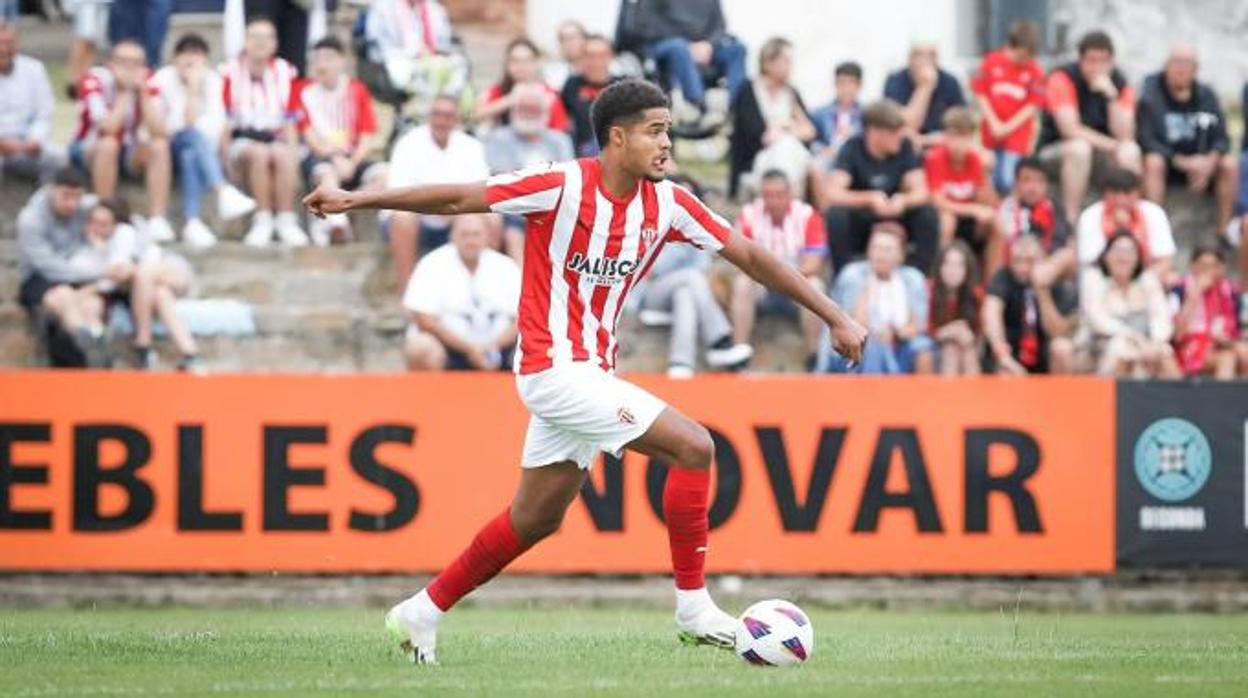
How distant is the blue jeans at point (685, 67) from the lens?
861 inches

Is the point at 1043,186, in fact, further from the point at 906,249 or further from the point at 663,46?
the point at 663,46

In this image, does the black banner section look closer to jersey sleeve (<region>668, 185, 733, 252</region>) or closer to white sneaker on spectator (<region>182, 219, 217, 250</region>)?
white sneaker on spectator (<region>182, 219, 217, 250</region>)

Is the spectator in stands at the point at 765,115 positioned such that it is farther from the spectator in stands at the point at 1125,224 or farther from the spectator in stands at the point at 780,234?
the spectator in stands at the point at 1125,224

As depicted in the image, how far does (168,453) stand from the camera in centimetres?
1769

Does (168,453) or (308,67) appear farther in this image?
(308,67)

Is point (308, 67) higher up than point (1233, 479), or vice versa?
point (308, 67)

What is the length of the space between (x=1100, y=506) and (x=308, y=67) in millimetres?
7719

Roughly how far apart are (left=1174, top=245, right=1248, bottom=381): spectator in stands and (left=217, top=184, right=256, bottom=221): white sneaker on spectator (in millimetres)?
7028

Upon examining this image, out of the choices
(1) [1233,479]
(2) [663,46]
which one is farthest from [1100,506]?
(2) [663,46]

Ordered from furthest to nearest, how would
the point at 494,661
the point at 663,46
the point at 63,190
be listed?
the point at 663,46, the point at 63,190, the point at 494,661

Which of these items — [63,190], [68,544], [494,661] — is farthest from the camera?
[63,190]

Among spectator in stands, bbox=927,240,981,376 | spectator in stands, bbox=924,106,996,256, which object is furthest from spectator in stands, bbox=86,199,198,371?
spectator in stands, bbox=924,106,996,256

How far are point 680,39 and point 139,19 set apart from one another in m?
4.39

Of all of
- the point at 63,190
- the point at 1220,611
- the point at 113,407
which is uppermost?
the point at 63,190
